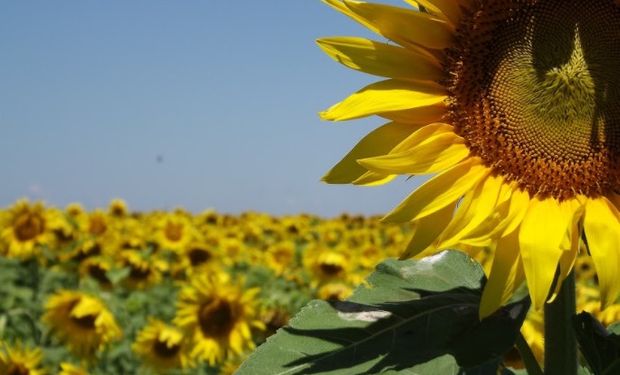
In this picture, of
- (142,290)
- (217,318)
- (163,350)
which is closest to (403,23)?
(217,318)

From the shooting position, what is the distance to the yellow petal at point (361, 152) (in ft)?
6.55

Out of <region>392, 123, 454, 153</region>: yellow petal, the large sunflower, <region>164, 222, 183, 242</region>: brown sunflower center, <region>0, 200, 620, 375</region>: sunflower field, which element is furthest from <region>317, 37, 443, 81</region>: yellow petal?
<region>164, 222, 183, 242</region>: brown sunflower center

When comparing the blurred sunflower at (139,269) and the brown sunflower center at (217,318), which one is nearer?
the brown sunflower center at (217,318)

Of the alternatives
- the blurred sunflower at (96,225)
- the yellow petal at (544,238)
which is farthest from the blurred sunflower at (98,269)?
the yellow petal at (544,238)

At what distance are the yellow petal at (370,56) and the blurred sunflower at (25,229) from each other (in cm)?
722

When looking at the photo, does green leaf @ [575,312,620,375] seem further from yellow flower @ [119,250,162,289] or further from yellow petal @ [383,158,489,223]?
yellow flower @ [119,250,162,289]

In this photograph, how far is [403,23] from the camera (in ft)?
6.68

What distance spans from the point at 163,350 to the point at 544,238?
16.6 ft

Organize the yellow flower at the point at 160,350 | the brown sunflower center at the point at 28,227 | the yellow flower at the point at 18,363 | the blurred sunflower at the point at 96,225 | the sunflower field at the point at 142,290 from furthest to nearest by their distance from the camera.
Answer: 1. the blurred sunflower at the point at 96,225
2. the brown sunflower center at the point at 28,227
3. the yellow flower at the point at 160,350
4. the sunflower field at the point at 142,290
5. the yellow flower at the point at 18,363

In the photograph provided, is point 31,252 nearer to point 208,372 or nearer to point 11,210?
point 11,210

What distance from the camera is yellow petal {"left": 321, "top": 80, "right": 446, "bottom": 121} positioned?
1.99 meters

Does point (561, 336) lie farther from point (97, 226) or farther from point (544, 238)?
point (97, 226)

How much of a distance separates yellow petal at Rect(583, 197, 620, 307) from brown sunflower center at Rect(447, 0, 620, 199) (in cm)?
12

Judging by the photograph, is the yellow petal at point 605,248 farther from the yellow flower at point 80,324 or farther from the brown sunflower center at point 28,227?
the brown sunflower center at point 28,227
